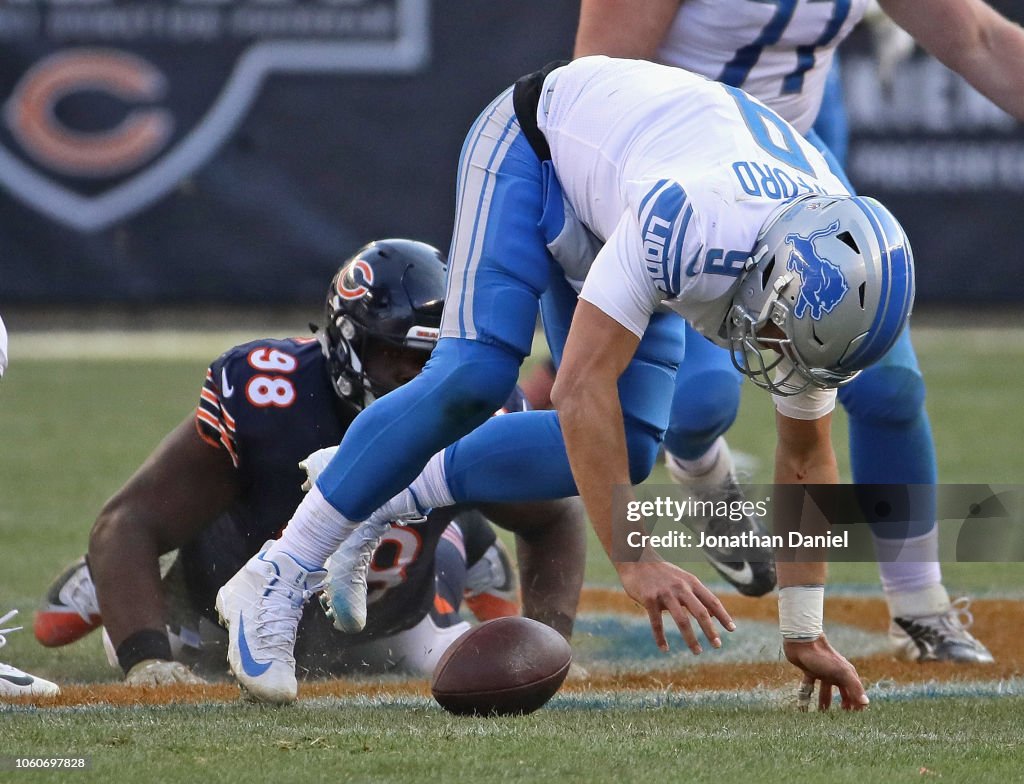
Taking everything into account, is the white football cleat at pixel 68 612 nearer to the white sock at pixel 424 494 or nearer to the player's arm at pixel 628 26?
the white sock at pixel 424 494

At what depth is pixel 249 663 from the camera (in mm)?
3078

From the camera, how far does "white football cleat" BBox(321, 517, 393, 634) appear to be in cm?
322

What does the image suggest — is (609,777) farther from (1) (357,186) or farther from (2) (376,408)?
(1) (357,186)

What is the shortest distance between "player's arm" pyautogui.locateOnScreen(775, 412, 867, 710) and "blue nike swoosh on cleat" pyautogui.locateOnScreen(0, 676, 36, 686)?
1487 mm

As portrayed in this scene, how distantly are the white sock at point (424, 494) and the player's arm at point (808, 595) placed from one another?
26.2 inches

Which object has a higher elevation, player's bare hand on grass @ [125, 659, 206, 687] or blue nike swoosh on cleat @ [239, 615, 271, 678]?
blue nike swoosh on cleat @ [239, 615, 271, 678]

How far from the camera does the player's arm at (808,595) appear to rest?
301 centimetres

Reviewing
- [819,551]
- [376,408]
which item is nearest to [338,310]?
[376,408]

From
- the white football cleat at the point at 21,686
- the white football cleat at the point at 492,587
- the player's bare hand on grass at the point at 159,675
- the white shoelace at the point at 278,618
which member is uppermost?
the white shoelace at the point at 278,618

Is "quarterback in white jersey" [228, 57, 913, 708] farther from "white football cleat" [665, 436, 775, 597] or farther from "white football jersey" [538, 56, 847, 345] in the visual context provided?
"white football cleat" [665, 436, 775, 597]

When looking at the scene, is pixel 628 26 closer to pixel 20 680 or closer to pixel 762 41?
pixel 762 41

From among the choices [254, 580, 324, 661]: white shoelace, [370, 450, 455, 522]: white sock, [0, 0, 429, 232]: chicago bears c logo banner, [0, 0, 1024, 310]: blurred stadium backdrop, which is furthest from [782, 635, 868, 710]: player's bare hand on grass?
[0, 0, 429, 232]: chicago bears c logo banner

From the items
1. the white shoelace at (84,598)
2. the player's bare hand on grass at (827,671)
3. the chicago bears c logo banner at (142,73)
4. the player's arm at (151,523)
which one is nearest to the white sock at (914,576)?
the player's bare hand on grass at (827,671)

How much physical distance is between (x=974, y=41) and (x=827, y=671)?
1.67 meters
